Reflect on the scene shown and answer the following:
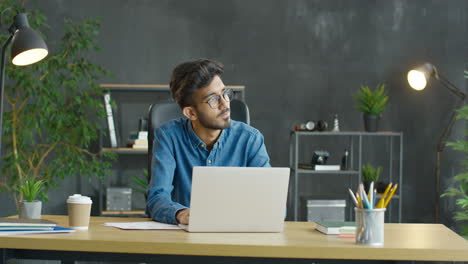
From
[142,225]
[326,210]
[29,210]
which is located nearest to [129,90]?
[326,210]

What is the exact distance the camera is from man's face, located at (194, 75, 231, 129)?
216 cm

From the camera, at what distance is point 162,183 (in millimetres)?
2102

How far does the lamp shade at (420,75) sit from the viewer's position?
15.0 feet

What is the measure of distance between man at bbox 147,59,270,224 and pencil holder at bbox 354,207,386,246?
2.36 ft

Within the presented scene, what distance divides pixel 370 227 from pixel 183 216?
1.79ft

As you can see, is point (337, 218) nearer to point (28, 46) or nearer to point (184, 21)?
point (184, 21)

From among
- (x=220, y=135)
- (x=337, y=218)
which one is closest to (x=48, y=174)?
(x=337, y=218)

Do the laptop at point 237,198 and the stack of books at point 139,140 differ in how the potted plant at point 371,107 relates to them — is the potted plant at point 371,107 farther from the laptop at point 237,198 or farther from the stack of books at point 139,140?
the laptop at point 237,198

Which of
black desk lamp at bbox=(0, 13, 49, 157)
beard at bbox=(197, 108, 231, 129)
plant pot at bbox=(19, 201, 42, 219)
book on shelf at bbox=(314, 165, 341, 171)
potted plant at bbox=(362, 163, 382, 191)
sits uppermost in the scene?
black desk lamp at bbox=(0, 13, 49, 157)

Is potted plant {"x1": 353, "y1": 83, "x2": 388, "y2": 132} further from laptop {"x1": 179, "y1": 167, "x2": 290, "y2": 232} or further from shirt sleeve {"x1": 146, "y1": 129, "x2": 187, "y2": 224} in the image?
laptop {"x1": 179, "y1": 167, "x2": 290, "y2": 232}

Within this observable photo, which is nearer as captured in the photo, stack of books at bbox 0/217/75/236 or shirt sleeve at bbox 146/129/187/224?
stack of books at bbox 0/217/75/236

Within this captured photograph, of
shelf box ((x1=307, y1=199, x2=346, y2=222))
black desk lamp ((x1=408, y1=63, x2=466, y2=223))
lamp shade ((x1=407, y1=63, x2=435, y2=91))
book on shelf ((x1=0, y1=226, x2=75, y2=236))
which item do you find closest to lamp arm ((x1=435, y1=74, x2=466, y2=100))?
black desk lamp ((x1=408, y1=63, x2=466, y2=223))

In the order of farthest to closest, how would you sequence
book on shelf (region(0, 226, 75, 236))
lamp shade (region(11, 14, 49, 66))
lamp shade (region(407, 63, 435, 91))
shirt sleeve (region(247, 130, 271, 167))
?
Answer: lamp shade (region(407, 63, 435, 91)) < shirt sleeve (region(247, 130, 271, 167)) < lamp shade (region(11, 14, 49, 66)) < book on shelf (region(0, 226, 75, 236))

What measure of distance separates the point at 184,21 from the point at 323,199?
6.01 feet
